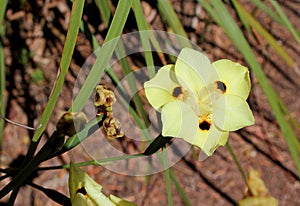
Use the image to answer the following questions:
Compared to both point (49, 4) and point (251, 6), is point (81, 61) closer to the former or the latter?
point (49, 4)

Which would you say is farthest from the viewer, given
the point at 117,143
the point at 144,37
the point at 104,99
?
the point at 117,143

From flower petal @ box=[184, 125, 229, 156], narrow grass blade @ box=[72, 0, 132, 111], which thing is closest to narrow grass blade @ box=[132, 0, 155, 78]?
narrow grass blade @ box=[72, 0, 132, 111]

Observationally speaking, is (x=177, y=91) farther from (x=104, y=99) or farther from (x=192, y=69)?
(x=104, y=99)

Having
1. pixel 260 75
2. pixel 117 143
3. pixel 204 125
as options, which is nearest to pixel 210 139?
pixel 204 125

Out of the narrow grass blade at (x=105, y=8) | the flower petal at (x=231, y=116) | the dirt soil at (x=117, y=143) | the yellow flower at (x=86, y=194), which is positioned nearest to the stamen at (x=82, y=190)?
the yellow flower at (x=86, y=194)

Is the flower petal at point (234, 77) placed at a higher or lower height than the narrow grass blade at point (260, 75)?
higher

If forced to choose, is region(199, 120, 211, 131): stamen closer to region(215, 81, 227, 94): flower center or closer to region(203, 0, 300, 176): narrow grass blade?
region(215, 81, 227, 94): flower center

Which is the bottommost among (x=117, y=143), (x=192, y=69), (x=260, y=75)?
(x=117, y=143)

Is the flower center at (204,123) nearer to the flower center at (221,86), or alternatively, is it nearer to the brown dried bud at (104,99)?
the flower center at (221,86)
